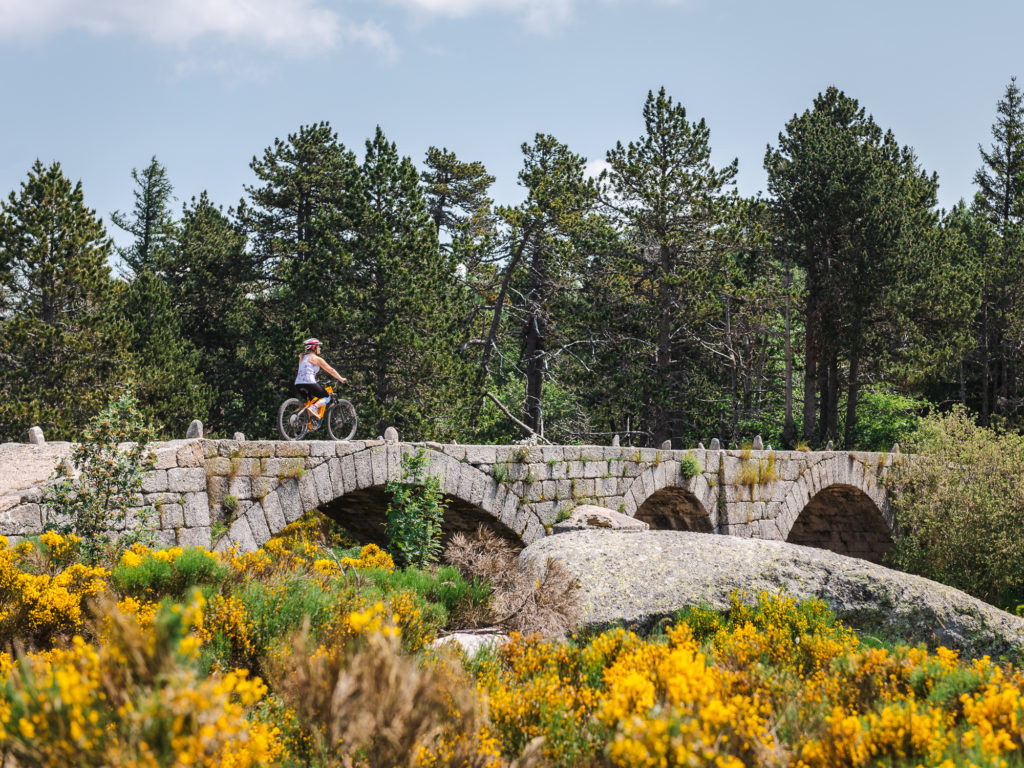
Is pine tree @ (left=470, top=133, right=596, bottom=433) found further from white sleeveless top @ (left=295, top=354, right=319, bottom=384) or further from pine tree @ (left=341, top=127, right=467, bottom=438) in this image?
white sleeveless top @ (left=295, top=354, right=319, bottom=384)

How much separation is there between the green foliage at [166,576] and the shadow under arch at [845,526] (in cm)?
1651

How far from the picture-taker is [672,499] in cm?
1545

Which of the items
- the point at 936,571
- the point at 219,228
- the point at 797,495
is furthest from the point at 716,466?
the point at 219,228

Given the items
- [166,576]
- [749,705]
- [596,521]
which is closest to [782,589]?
[596,521]

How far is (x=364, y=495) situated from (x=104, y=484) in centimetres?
410

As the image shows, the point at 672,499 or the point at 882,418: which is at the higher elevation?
the point at 882,418

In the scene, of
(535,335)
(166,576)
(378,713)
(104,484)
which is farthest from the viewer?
(535,335)

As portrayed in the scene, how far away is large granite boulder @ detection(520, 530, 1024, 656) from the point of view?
6.46 meters

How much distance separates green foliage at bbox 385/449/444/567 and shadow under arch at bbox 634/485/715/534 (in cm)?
514

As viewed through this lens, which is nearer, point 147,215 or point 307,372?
point 307,372

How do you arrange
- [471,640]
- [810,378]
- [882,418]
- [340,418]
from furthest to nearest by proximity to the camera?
1. [882,418]
2. [810,378]
3. [340,418]
4. [471,640]

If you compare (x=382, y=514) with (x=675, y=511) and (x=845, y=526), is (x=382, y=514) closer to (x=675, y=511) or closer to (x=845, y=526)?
(x=675, y=511)

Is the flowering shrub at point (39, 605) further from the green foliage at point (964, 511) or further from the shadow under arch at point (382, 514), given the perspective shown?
the green foliage at point (964, 511)

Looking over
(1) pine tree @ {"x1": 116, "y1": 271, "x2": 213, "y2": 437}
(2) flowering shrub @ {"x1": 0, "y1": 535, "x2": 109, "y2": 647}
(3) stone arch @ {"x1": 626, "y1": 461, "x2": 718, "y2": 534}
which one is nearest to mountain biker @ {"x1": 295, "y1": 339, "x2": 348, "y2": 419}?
(2) flowering shrub @ {"x1": 0, "y1": 535, "x2": 109, "y2": 647}
